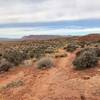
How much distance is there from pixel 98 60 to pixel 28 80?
5266 millimetres

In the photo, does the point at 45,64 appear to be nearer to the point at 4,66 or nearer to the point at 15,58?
the point at 4,66

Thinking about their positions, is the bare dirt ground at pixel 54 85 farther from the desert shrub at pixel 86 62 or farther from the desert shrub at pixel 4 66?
the desert shrub at pixel 4 66

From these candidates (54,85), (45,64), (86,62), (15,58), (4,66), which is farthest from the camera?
(15,58)

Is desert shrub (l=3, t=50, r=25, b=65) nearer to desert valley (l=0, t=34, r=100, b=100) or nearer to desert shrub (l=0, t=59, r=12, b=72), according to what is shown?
desert valley (l=0, t=34, r=100, b=100)

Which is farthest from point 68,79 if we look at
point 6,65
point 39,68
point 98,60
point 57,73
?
point 6,65

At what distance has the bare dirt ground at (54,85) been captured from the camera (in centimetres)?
1481

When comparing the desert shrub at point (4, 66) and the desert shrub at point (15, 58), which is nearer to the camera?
the desert shrub at point (4, 66)

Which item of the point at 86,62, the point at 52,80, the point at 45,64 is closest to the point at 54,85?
the point at 52,80

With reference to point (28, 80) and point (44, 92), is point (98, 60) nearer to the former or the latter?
point (28, 80)

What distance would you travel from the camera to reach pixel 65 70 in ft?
69.6

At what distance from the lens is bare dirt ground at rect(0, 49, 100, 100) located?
14812mm

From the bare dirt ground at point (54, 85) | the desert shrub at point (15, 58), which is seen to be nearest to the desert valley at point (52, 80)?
the bare dirt ground at point (54, 85)

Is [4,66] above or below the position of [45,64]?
below

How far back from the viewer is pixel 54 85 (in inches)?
667
